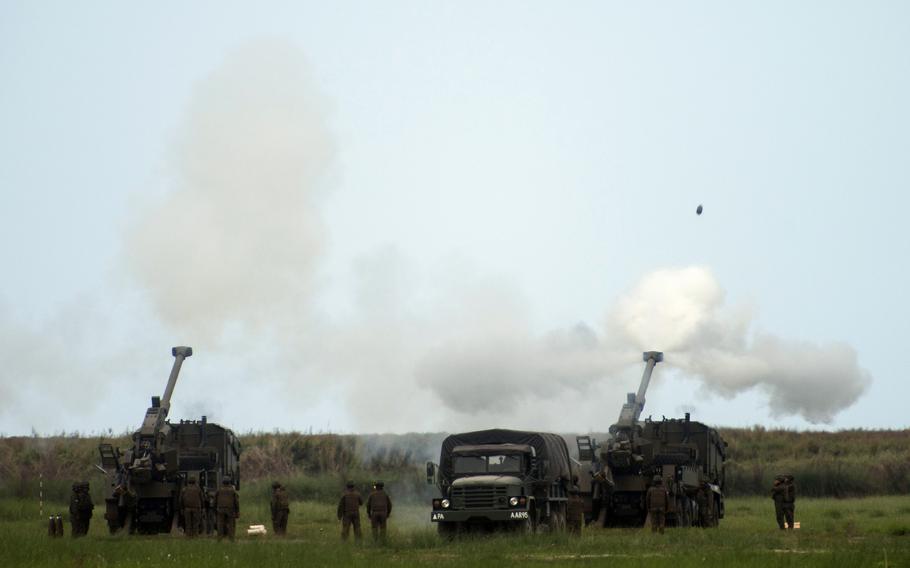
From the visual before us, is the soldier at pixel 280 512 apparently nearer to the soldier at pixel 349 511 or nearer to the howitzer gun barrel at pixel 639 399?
the soldier at pixel 349 511

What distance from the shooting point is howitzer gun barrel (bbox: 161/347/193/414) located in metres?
40.3

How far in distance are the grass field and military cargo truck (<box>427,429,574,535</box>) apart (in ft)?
3.39

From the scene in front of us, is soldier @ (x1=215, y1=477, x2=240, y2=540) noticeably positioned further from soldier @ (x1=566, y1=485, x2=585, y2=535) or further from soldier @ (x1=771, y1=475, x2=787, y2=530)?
soldier @ (x1=771, y1=475, x2=787, y2=530)

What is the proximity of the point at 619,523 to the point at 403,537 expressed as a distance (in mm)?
11199

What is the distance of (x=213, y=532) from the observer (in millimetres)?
38875

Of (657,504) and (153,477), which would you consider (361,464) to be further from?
(657,504)

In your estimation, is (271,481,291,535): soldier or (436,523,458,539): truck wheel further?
(271,481,291,535): soldier

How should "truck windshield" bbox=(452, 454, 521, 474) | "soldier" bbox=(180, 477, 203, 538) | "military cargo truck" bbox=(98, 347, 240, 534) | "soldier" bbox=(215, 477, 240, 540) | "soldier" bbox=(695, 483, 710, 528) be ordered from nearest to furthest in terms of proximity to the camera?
"soldier" bbox=(215, 477, 240, 540)
"truck windshield" bbox=(452, 454, 521, 474)
"soldier" bbox=(180, 477, 203, 538)
"military cargo truck" bbox=(98, 347, 240, 534)
"soldier" bbox=(695, 483, 710, 528)

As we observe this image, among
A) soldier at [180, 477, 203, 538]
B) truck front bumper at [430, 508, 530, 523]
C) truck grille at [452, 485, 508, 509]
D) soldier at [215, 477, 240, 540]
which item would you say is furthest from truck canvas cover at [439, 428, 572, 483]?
soldier at [180, 477, 203, 538]

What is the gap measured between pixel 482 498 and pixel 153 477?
9818 millimetres

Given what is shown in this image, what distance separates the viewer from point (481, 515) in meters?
32.5

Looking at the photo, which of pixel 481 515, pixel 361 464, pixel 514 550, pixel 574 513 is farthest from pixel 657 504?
pixel 361 464

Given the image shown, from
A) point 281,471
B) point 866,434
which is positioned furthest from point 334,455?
point 866,434

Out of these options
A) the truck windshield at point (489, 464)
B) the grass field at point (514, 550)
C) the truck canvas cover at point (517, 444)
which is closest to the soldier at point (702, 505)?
the grass field at point (514, 550)
